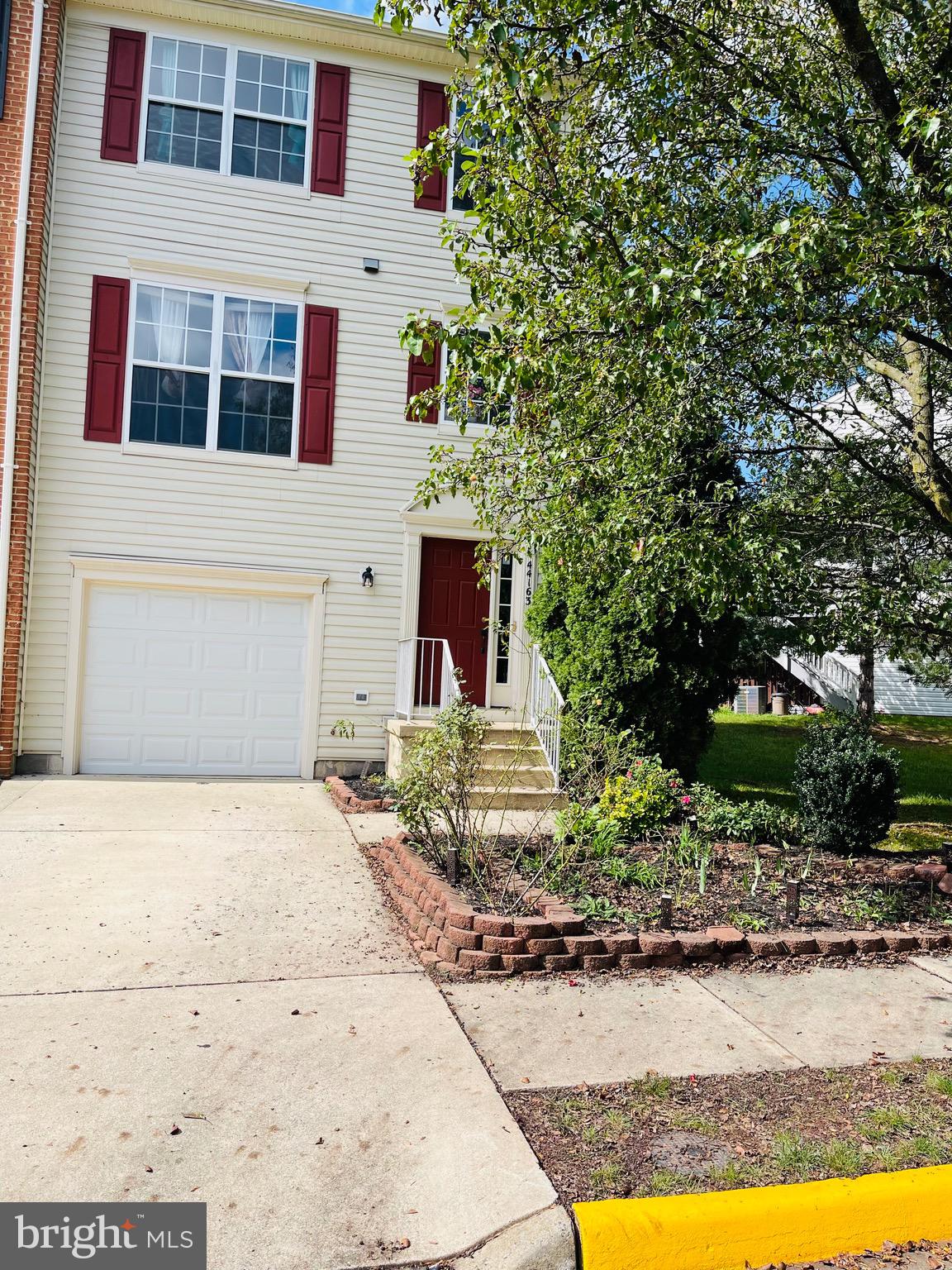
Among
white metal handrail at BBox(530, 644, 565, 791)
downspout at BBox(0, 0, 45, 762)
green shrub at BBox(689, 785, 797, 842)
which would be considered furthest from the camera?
downspout at BBox(0, 0, 45, 762)

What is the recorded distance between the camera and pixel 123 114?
9789 millimetres

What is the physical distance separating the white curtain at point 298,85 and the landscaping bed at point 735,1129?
10.7m

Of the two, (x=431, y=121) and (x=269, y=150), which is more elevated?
(x=431, y=121)

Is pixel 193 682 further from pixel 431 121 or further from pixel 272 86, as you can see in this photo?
pixel 431 121

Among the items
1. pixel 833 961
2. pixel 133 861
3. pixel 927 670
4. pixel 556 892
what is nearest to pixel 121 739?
pixel 133 861

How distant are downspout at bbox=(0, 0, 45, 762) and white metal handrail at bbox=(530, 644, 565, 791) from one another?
543 cm

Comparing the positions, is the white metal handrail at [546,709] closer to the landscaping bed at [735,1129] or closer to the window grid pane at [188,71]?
the landscaping bed at [735,1129]

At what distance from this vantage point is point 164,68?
9938 mm

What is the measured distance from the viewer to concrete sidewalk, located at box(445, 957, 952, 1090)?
3.61m

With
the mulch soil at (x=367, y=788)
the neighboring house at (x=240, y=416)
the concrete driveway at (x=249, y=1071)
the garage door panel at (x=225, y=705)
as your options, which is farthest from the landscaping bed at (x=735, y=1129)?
the garage door panel at (x=225, y=705)

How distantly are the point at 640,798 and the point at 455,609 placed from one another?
4.49 metres

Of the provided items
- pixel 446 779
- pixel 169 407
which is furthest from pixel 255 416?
pixel 446 779

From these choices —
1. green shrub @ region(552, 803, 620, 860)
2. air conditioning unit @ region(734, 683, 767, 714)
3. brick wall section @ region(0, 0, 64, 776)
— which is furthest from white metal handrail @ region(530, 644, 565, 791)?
air conditioning unit @ region(734, 683, 767, 714)

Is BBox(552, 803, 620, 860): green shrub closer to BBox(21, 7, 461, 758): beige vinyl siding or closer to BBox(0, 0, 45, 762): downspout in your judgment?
BBox(21, 7, 461, 758): beige vinyl siding
